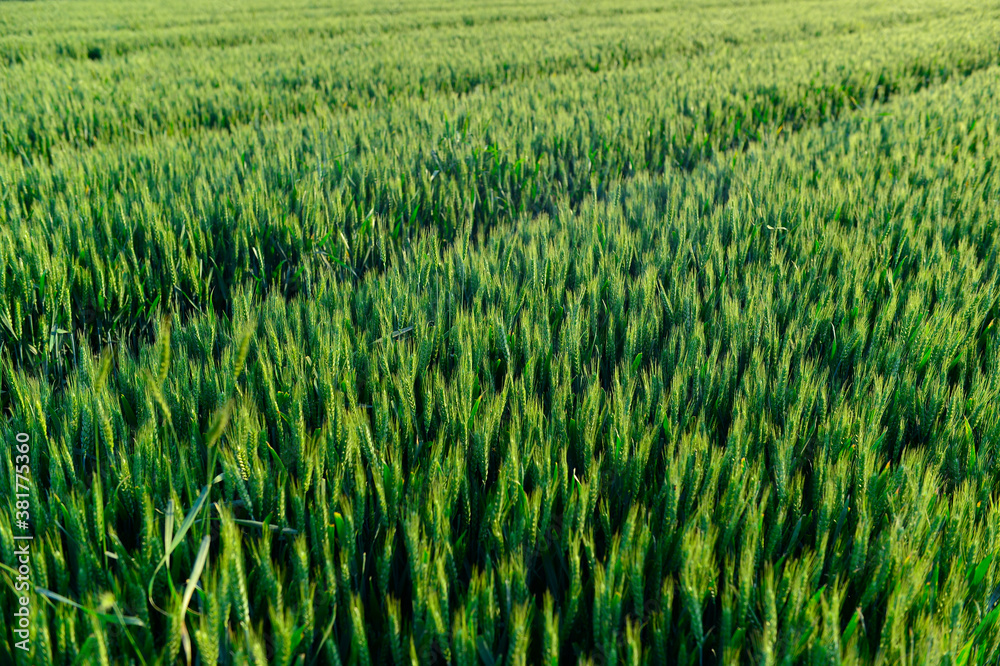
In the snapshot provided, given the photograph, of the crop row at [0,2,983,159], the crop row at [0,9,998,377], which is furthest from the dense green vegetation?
the crop row at [0,2,983,159]

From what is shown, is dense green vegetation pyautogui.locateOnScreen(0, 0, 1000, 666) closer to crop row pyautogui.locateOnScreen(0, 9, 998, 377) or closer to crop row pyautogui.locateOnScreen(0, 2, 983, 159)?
crop row pyautogui.locateOnScreen(0, 9, 998, 377)

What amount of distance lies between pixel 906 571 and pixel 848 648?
0.18 m

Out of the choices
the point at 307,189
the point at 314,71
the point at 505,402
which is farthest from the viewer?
the point at 314,71

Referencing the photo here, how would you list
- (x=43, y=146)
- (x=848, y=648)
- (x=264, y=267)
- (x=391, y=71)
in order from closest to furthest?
(x=848, y=648), (x=264, y=267), (x=43, y=146), (x=391, y=71)

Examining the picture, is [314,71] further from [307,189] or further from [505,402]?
[505,402]

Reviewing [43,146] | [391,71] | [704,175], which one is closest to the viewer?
[704,175]

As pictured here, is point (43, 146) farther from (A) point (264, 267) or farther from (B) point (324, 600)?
(B) point (324, 600)

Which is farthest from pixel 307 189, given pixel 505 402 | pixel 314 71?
pixel 314 71

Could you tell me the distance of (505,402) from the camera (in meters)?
1.23

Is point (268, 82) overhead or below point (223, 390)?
overhead

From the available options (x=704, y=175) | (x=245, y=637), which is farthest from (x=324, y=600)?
(x=704, y=175)

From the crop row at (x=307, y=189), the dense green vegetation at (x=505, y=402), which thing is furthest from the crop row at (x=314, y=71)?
the crop row at (x=307, y=189)

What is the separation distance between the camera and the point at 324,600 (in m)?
0.77

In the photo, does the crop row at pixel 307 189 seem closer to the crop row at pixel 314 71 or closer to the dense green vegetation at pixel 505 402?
the dense green vegetation at pixel 505 402
